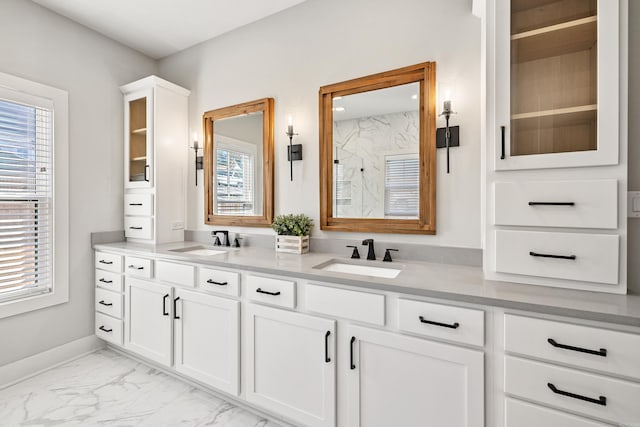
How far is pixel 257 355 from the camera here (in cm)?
177

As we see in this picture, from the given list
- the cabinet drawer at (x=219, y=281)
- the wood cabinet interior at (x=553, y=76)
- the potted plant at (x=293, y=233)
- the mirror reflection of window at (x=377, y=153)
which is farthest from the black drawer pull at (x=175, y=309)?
the wood cabinet interior at (x=553, y=76)

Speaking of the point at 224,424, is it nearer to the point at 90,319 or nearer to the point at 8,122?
the point at 90,319

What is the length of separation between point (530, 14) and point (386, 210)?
1.19m

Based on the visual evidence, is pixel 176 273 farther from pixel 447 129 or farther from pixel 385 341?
pixel 447 129

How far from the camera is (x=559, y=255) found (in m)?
1.29

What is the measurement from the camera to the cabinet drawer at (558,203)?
4.00 ft

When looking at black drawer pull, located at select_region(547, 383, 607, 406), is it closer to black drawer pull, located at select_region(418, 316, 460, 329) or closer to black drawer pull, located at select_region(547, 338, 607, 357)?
black drawer pull, located at select_region(547, 338, 607, 357)

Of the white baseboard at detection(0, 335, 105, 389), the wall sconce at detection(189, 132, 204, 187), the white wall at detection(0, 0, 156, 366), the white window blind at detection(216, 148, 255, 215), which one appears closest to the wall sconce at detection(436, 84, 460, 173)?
the white window blind at detection(216, 148, 255, 215)

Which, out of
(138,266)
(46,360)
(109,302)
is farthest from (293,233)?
(46,360)

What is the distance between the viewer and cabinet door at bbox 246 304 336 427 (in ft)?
5.08

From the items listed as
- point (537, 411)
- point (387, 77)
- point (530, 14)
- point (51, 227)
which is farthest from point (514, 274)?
point (51, 227)

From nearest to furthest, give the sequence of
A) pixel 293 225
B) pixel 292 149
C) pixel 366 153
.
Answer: pixel 366 153 < pixel 293 225 < pixel 292 149

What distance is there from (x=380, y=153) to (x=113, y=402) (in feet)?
7.67

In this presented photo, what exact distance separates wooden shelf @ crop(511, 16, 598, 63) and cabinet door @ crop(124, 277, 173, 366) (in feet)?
7.84
